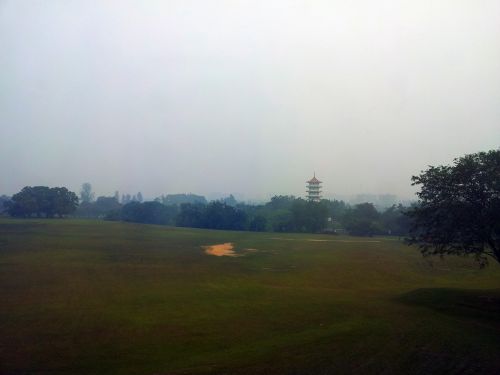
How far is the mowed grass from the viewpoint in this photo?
43.1 feet

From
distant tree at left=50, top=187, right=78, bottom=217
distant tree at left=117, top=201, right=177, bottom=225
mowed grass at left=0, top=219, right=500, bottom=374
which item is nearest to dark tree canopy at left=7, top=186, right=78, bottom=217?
distant tree at left=50, top=187, right=78, bottom=217

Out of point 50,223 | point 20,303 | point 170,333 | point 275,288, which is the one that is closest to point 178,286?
point 275,288

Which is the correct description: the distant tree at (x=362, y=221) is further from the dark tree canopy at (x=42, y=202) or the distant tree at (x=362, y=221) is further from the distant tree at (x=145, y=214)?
the dark tree canopy at (x=42, y=202)

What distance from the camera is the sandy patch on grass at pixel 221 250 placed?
147ft

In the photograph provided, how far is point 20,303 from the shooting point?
822 inches

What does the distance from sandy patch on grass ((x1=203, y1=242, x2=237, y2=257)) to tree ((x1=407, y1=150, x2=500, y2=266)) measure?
23.8 meters

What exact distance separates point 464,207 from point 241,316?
39.8ft

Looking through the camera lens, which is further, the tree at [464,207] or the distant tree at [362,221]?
the distant tree at [362,221]

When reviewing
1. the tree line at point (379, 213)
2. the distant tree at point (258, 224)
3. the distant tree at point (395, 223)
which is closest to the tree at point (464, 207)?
the tree line at point (379, 213)

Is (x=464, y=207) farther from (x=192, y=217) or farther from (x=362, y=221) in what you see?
(x=192, y=217)

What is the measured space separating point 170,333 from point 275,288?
440 inches

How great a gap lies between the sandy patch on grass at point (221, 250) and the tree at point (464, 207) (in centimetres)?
2379

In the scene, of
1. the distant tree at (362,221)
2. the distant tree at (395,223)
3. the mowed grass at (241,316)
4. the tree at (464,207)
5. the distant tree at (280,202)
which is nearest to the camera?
the mowed grass at (241,316)

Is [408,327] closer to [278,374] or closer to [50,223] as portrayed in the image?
[278,374]
